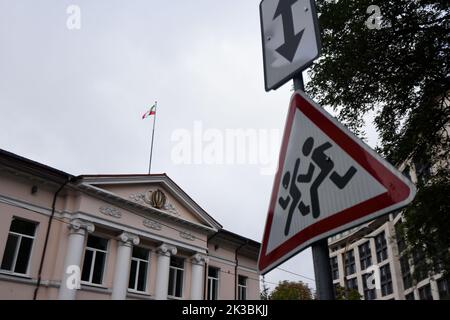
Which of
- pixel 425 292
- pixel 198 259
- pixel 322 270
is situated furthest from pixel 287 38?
pixel 425 292

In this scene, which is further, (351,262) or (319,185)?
(351,262)

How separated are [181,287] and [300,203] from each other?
2186 cm

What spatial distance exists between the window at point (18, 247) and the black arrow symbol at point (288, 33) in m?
16.8

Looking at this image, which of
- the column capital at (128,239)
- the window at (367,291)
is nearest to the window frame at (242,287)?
the column capital at (128,239)

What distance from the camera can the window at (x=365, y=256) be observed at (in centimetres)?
7612

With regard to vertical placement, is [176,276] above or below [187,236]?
below

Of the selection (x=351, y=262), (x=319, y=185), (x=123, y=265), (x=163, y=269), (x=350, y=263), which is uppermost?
(x=351, y=262)

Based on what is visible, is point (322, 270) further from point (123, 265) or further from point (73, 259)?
point (123, 265)

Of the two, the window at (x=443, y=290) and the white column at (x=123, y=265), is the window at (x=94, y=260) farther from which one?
the window at (x=443, y=290)

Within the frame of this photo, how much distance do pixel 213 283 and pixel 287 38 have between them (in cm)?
2372

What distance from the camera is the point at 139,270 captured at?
20.7 metres

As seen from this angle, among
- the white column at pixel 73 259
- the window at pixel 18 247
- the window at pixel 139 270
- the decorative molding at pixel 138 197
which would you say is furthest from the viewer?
the decorative molding at pixel 138 197

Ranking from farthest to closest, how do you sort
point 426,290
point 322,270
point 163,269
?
point 426,290, point 163,269, point 322,270

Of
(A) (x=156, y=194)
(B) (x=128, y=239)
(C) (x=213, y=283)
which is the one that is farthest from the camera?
(C) (x=213, y=283)
